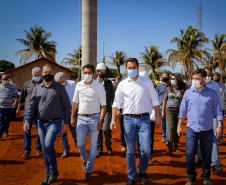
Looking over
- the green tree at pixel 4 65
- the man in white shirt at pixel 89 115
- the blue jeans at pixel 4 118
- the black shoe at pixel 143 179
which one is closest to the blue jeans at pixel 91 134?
the man in white shirt at pixel 89 115

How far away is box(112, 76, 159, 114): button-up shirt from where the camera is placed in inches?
153

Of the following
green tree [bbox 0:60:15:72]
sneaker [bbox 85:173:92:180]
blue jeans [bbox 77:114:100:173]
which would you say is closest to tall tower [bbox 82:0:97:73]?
blue jeans [bbox 77:114:100:173]

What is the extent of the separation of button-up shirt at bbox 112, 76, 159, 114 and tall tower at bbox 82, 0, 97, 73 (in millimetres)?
19752

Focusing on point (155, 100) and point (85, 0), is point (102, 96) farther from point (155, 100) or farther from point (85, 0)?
point (85, 0)

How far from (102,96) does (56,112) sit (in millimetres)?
990

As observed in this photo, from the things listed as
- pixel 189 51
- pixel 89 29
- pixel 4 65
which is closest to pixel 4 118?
pixel 89 29

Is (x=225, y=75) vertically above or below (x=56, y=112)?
above

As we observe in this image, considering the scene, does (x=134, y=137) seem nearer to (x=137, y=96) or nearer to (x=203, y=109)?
(x=137, y=96)

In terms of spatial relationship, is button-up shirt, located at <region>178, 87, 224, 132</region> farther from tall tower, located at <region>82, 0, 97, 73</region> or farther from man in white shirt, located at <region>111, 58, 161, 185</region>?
tall tower, located at <region>82, 0, 97, 73</region>

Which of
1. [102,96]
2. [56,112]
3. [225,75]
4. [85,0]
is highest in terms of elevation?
[85,0]

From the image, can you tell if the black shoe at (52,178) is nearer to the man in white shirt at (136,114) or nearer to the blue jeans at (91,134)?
the blue jeans at (91,134)

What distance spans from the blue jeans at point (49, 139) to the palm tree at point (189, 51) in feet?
112

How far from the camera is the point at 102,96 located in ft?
14.4

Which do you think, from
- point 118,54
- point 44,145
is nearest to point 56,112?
point 44,145
